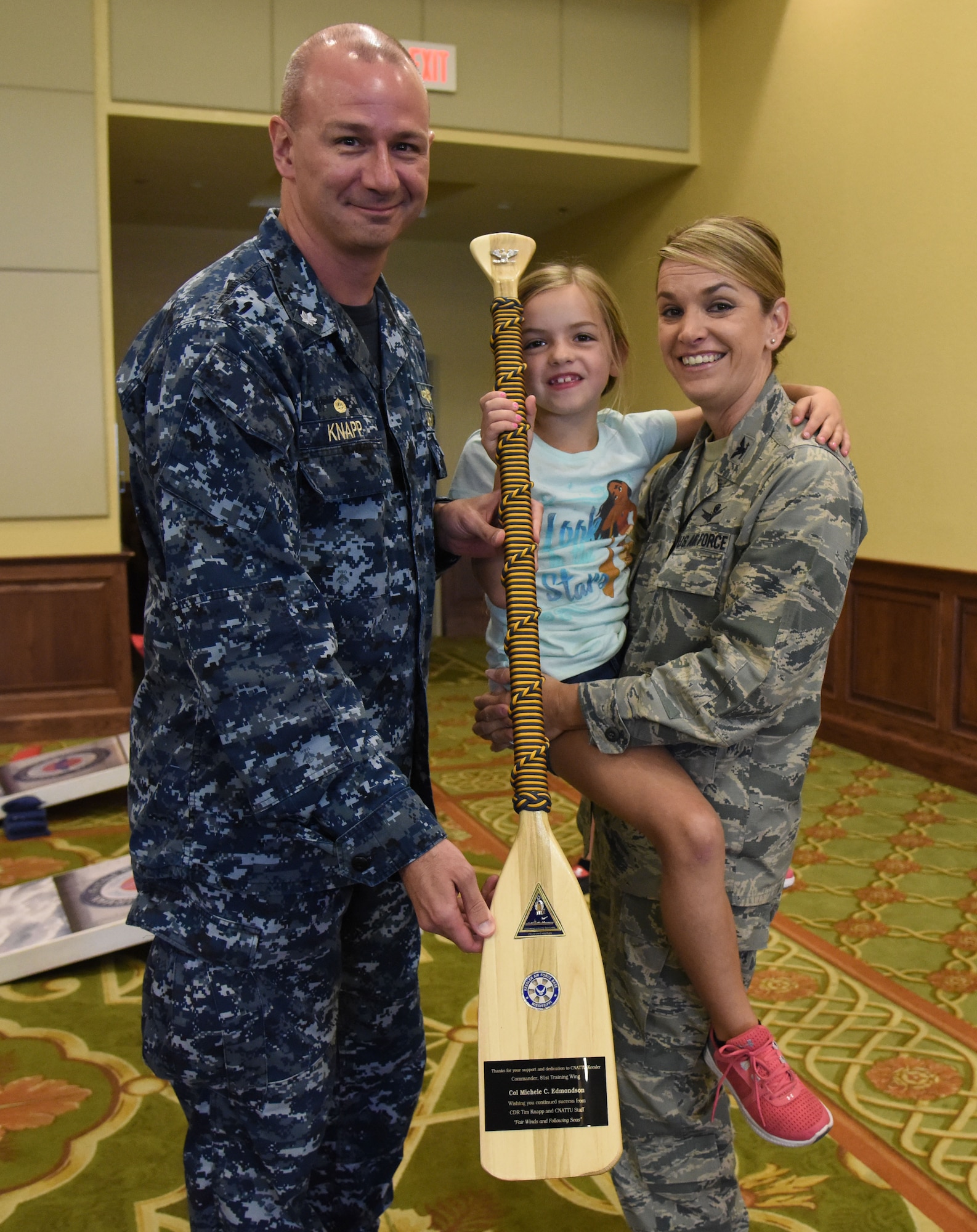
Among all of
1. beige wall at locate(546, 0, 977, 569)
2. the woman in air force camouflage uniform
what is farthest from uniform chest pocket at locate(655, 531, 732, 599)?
beige wall at locate(546, 0, 977, 569)

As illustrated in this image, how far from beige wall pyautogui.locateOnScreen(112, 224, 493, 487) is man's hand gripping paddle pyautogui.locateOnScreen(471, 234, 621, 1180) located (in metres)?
8.19

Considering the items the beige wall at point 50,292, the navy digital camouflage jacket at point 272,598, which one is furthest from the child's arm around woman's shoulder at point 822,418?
the beige wall at point 50,292

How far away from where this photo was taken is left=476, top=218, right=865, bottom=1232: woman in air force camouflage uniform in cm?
156

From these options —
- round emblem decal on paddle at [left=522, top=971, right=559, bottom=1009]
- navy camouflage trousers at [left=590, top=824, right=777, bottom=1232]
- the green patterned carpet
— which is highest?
round emblem decal on paddle at [left=522, top=971, right=559, bottom=1009]

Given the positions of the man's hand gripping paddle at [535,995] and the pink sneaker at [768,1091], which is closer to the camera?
the man's hand gripping paddle at [535,995]

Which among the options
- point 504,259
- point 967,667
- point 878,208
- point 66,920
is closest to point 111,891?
point 66,920

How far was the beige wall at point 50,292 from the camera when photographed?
226 inches

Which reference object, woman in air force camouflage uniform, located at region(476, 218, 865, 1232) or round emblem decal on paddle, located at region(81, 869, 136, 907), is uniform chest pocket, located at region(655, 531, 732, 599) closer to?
woman in air force camouflage uniform, located at region(476, 218, 865, 1232)

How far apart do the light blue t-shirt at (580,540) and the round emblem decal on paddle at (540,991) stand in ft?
2.07

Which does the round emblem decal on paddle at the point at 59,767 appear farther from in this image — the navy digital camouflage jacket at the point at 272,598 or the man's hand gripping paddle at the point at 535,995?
the man's hand gripping paddle at the point at 535,995

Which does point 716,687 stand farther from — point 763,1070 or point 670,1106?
point 670,1106

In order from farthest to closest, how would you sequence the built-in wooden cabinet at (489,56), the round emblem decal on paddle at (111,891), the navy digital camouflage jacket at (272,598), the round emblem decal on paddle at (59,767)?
the built-in wooden cabinet at (489,56) → the round emblem decal on paddle at (59,767) → the round emblem decal on paddle at (111,891) → the navy digital camouflage jacket at (272,598)

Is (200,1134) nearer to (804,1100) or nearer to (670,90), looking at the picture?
(804,1100)

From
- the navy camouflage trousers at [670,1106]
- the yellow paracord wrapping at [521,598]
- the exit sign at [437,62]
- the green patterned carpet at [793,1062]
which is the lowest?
the green patterned carpet at [793,1062]
